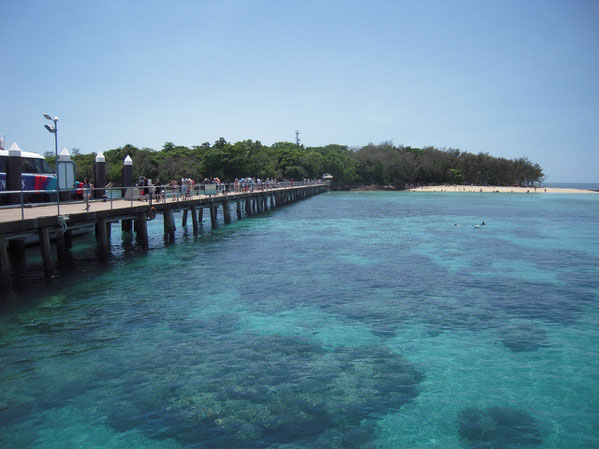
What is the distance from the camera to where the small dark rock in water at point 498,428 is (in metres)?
6.89

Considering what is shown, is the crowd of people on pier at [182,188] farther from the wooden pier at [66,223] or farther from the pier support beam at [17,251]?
the pier support beam at [17,251]

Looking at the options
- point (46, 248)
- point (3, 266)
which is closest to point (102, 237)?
point (46, 248)

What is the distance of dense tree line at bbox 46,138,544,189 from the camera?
3250 inches

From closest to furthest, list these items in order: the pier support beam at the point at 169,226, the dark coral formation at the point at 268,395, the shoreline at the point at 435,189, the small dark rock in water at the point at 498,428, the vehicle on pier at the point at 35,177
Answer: the small dark rock in water at the point at 498,428
the dark coral formation at the point at 268,395
the vehicle on pier at the point at 35,177
the pier support beam at the point at 169,226
the shoreline at the point at 435,189

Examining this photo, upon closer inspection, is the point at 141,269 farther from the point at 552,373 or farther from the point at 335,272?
the point at 552,373

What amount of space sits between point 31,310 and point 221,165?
68.4 meters

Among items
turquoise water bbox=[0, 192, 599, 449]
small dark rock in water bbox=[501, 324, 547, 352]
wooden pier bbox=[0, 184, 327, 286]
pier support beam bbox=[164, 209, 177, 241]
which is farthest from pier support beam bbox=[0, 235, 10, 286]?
small dark rock in water bbox=[501, 324, 547, 352]

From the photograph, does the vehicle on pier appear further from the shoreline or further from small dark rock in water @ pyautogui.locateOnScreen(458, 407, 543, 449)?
the shoreline

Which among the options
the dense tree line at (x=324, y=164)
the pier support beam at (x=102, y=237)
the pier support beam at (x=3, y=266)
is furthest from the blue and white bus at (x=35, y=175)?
the dense tree line at (x=324, y=164)

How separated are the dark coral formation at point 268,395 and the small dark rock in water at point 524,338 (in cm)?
287

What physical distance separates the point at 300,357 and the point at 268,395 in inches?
70.7

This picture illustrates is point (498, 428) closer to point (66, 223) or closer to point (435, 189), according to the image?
point (66, 223)

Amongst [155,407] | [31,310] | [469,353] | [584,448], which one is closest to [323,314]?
[469,353]

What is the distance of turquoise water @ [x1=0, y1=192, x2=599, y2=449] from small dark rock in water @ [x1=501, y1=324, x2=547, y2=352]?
0.18 feet
